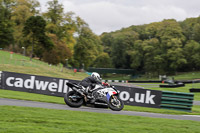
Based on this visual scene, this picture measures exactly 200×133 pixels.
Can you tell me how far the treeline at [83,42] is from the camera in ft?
185

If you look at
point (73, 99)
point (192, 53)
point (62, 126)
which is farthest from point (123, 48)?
point (62, 126)

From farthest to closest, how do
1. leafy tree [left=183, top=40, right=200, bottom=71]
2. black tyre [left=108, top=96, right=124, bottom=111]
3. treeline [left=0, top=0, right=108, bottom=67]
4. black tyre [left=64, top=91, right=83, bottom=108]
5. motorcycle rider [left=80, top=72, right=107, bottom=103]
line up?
1. leafy tree [left=183, top=40, right=200, bottom=71]
2. treeline [left=0, top=0, right=108, bottom=67]
3. black tyre [left=108, top=96, right=124, bottom=111]
4. motorcycle rider [left=80, top=72, right=107, bottom=103]
5. black tyre [left=64, top=91, right=83, bottom=108]

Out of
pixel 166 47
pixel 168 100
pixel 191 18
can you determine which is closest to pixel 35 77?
pixel 168 100

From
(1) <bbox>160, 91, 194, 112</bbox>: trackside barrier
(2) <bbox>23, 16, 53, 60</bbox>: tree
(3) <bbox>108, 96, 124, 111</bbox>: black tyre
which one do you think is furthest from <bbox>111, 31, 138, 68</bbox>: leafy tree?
(3) <bbox>108, 96, 124, 111</bbox>: black tyre

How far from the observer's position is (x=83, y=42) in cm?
6894

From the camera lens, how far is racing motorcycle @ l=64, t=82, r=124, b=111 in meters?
12.0

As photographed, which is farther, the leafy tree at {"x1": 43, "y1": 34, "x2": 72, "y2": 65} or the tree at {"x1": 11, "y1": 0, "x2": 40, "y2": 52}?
the tree at {"x1": 11, "y1": 0, "x2": 40, "y2": 52}

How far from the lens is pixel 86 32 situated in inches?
2753

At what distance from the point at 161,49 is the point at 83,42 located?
2471 cm

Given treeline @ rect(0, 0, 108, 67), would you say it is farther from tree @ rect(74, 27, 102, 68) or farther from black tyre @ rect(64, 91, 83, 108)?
black tyre @ rect(64, 91, 83, 108)

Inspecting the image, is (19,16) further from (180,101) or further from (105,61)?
(180,101)

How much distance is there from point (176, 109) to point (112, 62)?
81.9m

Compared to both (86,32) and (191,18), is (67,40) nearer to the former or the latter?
(86,32)

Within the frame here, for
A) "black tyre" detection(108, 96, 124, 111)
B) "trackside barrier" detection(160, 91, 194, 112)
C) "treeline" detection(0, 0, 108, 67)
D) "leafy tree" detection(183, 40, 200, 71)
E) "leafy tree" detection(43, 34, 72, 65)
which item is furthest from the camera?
"leafy tree" detection(183, 40, 200, 71)
